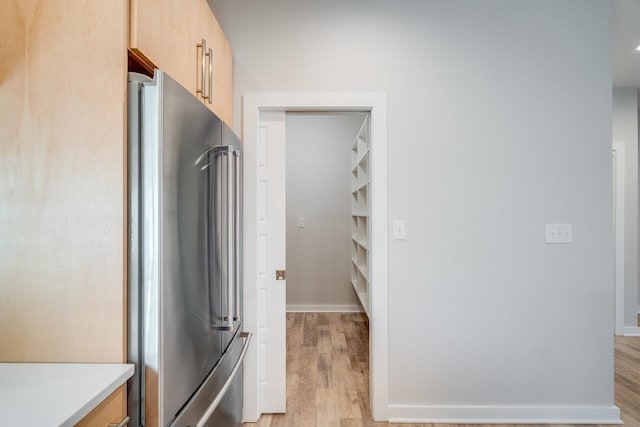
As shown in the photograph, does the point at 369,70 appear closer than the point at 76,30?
No

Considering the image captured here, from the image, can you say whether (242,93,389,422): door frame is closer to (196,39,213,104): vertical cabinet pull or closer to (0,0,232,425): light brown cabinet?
(196,39,213,104): vertical cabinet pull

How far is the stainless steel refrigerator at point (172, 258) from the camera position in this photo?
0.91 metres

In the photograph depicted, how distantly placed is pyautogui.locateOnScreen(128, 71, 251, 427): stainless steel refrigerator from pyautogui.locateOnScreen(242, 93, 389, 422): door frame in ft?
2.35

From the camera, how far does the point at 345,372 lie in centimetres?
262

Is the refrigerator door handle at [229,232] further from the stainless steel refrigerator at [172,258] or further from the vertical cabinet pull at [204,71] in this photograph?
the vertical cabinet pull at [204,71]

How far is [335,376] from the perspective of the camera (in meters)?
2.56

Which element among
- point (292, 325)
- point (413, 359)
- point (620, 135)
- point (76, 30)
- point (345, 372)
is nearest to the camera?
point (76, 30)

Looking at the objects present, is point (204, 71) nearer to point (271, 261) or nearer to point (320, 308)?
point (271, 261)

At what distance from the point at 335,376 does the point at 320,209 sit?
2095 millimetres

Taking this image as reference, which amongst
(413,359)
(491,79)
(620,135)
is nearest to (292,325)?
(413,359)

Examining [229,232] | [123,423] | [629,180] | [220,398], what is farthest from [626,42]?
[123,423]

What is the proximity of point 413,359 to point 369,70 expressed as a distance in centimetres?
180

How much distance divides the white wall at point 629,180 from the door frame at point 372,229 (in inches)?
117

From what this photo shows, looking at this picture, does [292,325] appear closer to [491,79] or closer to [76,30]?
[491,79]
